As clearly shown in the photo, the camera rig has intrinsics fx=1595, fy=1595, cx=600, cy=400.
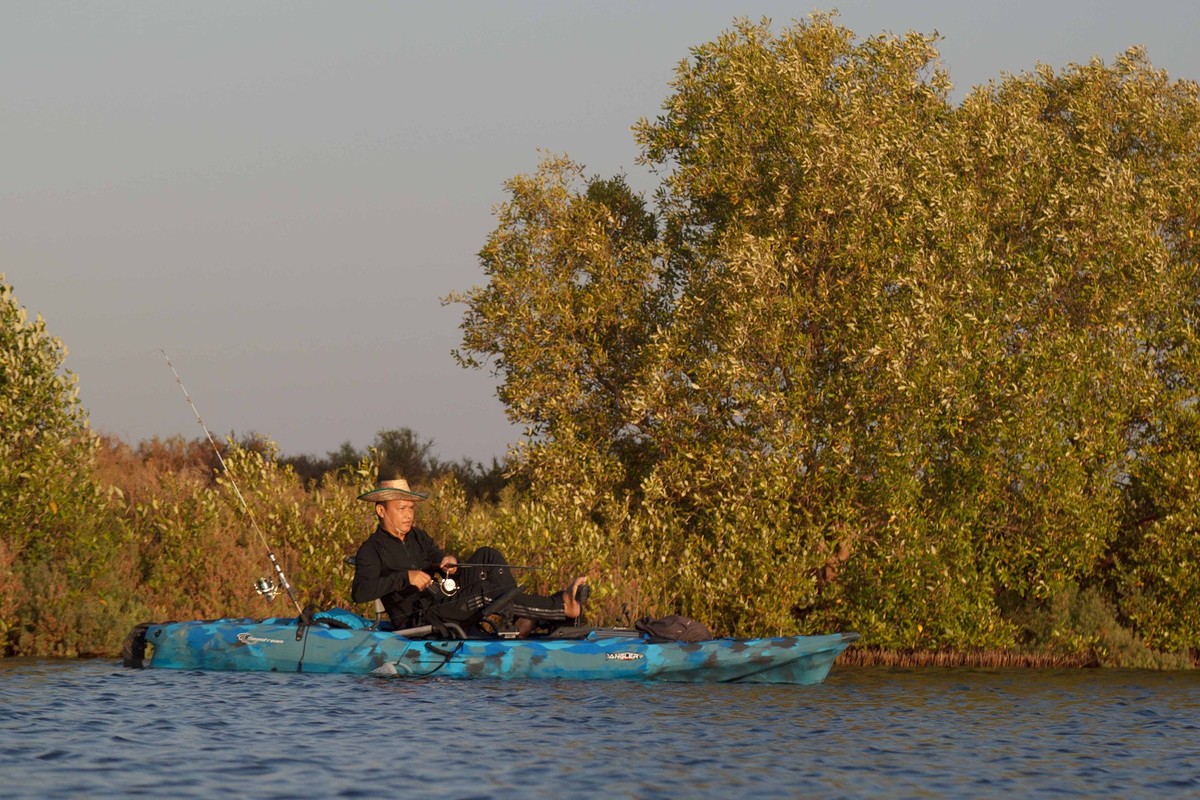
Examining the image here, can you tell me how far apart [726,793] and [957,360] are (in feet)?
44.2

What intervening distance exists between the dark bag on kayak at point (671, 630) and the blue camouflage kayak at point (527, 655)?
0.14 meters

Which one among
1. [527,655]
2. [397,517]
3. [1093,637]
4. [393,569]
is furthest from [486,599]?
[1093,637]

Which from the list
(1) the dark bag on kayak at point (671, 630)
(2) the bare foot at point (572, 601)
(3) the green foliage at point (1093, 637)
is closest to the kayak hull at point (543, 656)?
(1) the dark bag on kayak at point (671, 630)

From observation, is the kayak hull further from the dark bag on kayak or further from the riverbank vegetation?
the riverbank vegetation

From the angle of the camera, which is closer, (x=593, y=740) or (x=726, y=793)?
(x=726, y=793)

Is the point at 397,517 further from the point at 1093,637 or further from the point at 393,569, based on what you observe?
the point at 1093,637

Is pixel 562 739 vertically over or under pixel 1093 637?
under

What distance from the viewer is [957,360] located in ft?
78.2

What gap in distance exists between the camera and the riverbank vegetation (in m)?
23.2

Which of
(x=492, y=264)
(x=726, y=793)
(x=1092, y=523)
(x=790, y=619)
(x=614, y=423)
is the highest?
(x=492, y=264)

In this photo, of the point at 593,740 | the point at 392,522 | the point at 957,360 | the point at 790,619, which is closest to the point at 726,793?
the point at 593,740

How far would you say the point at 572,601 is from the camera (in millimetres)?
18562

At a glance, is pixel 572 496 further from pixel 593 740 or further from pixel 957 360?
pixel 593 740

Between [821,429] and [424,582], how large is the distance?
8.33 m
